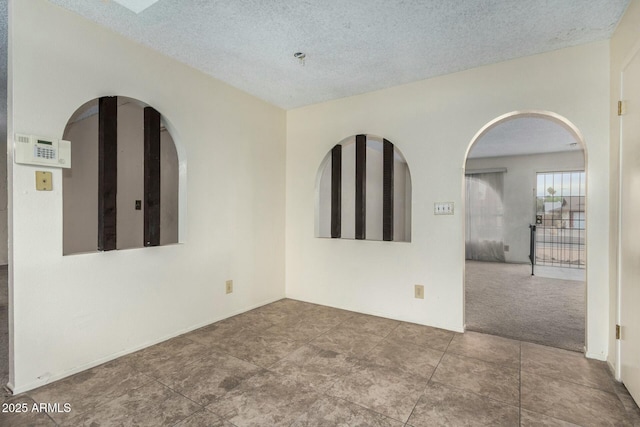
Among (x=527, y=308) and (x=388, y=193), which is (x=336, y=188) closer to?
(x=388, y=193)

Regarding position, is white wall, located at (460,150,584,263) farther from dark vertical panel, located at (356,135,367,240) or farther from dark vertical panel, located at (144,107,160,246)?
dark vertical panel, located at (144,107,160,246)

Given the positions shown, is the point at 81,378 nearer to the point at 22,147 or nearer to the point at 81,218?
the point at 22,147

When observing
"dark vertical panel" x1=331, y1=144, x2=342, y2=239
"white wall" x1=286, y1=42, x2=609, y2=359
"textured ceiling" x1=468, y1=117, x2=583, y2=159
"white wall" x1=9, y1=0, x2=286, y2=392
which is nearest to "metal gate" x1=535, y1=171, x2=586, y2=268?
"textured ceiling" x1=468, y1=117, x2=583, y2=159

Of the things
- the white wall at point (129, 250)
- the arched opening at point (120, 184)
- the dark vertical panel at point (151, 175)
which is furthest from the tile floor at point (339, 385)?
the arched opening at point (120, 184)

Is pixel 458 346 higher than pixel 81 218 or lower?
lower

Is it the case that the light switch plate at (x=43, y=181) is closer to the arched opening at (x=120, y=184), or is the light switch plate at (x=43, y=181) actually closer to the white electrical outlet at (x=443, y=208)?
the arched opening at (x=120, y=184)

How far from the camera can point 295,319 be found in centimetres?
307

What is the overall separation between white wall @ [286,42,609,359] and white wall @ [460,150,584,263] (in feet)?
16.1

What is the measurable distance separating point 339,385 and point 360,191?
1979mm

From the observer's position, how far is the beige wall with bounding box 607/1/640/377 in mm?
1899

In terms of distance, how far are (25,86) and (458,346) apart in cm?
352

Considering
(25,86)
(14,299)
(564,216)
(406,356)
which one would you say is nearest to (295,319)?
(406,356)

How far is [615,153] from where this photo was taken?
210cm

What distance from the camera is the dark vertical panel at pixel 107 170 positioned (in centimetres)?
212
